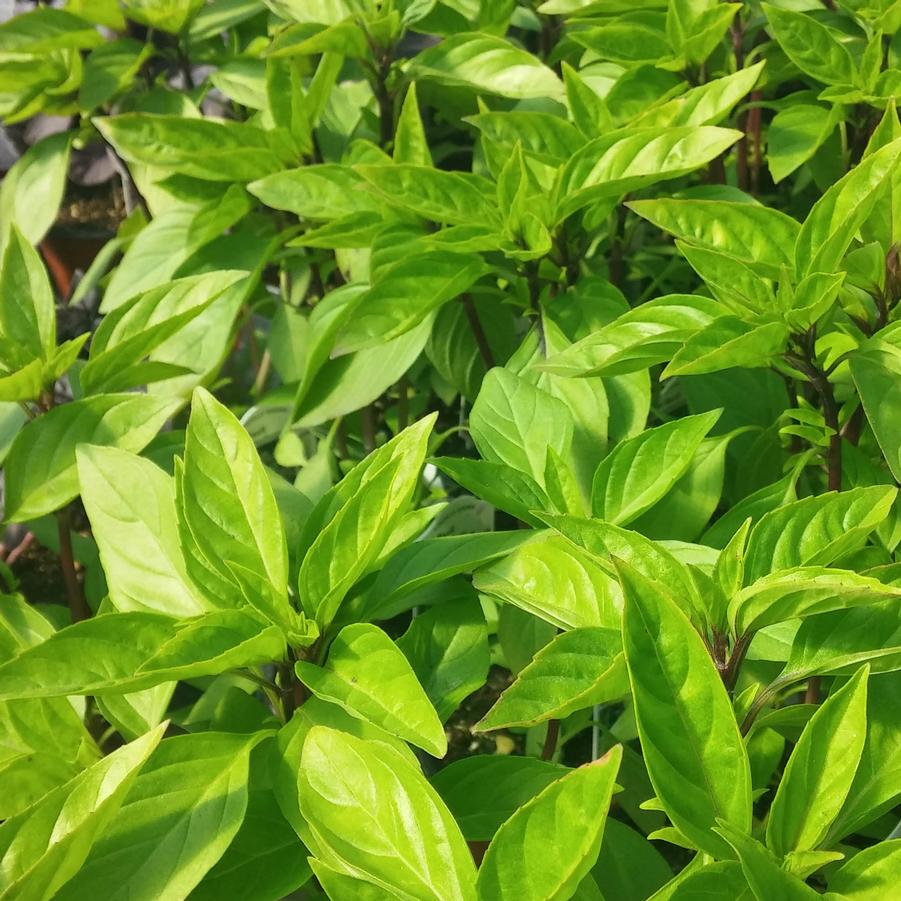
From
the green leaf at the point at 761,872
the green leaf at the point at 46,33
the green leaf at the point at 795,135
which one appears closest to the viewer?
the green leaf at the point at 761,872

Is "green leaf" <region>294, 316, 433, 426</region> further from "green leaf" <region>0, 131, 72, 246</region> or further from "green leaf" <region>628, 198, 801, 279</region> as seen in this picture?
"green leaf" <region>0, 131, 72, 246</region>

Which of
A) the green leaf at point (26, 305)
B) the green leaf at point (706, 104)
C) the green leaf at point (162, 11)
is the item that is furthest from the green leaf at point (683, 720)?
the green leaf at point (162, 11)

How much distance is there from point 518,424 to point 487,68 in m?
0.44

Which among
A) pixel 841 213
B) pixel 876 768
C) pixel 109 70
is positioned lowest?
pixel 876 768

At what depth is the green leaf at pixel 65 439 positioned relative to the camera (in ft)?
2.32

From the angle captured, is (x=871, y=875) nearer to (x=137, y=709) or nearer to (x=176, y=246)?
(x=137, y=709)

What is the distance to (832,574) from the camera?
452 millimetres

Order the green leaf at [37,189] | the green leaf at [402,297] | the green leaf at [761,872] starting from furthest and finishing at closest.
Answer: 1. the green leaf at [37,189]
2. the green leaf at [402,297]
3. the green leaf at [761,872]

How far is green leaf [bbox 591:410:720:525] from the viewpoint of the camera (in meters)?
0.59

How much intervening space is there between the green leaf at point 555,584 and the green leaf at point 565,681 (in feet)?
0.08

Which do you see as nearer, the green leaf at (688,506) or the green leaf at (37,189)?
the green leaf at (688,506)

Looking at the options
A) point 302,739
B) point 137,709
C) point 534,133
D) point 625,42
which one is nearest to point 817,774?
point 302,739

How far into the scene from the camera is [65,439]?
0.72m

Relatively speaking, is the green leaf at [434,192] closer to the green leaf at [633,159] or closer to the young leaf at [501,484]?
the green leaf at [633,159]
